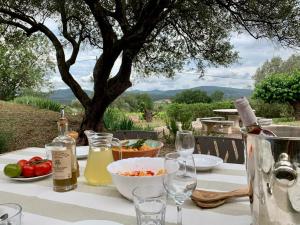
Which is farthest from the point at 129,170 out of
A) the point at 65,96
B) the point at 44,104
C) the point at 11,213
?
the point at 44,104

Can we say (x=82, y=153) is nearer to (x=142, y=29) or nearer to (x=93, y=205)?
(x=93, y=205)

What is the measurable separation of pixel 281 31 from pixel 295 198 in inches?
186

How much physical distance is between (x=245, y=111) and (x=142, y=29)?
344 cm

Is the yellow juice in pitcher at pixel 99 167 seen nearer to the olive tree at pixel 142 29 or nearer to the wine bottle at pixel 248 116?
the wine bottle at pixel 248 116

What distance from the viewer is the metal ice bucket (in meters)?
0.61

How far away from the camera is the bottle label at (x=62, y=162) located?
3.55 ft

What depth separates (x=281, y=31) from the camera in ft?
15.9

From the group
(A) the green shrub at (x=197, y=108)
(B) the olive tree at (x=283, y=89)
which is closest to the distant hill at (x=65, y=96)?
(A) the green shrub at (x=197, y=108)

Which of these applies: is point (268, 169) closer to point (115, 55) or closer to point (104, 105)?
point (115, 55)

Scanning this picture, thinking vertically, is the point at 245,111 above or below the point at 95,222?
above

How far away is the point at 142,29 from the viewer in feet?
13.1

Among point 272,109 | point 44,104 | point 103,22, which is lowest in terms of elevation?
point 272,109

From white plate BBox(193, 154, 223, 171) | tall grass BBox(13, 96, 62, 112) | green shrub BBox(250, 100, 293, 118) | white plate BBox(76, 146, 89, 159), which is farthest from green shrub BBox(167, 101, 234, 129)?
white plate BBox(193, 154, 223, 171)

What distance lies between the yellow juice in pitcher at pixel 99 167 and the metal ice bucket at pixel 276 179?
621 mm
